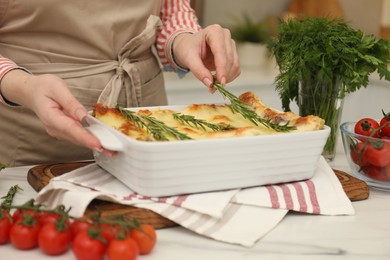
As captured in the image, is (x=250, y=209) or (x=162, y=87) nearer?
(x=250, y=209)

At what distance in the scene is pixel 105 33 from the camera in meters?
1.36

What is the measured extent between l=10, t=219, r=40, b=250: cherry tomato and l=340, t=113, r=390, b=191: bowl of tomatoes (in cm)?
61

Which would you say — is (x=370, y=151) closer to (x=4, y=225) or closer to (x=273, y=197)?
(x=273, y=197)

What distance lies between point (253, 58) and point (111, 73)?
5.23ft

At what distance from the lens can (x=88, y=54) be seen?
136cm

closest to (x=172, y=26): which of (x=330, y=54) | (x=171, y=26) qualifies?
(x=171, y=26)

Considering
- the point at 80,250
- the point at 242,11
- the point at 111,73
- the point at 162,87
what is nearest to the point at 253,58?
the point at 242,11

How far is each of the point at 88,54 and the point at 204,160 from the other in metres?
0.51

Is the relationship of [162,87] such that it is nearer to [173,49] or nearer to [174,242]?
[173,49]

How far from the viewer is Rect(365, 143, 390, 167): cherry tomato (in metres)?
1.12

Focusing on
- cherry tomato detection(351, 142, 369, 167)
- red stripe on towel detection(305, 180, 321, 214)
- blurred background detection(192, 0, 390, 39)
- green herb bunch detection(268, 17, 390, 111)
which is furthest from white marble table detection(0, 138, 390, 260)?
blurred background detection(192, 0, 390, 39)

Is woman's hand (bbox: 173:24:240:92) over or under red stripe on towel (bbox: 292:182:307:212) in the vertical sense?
over

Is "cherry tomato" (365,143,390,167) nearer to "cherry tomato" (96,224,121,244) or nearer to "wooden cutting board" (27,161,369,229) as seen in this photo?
"wooden cutting board" (27,161,369,229)

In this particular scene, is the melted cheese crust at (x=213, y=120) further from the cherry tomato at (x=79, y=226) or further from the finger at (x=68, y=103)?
the cherry tomato at (x=79, y=226)
